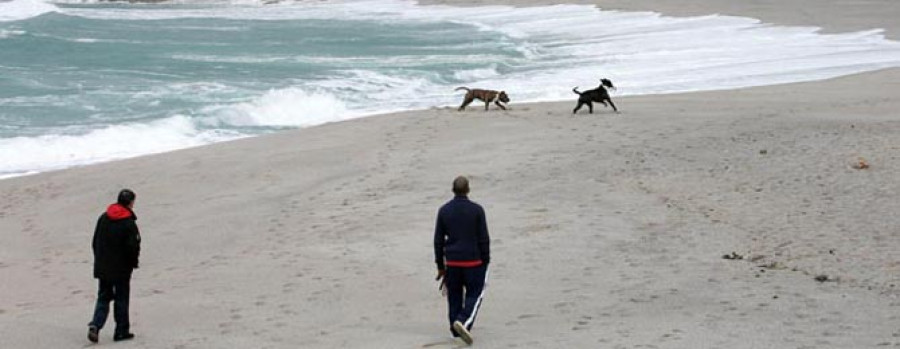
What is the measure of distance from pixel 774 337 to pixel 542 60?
29225 millimetres

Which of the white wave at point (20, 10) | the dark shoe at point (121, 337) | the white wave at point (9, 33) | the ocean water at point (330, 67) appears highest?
the dark shoe at point (121, 337)

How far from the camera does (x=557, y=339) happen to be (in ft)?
32.1

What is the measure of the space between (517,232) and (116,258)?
184 inches

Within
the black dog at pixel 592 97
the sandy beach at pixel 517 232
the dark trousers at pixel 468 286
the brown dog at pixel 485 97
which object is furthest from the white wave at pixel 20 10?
the dark trousers at pixel 468 286

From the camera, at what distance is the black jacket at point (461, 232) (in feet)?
31.3

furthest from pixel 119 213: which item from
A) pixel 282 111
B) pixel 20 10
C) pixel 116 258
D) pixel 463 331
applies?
pixel 20 10

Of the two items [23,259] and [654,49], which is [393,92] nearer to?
[654,49]

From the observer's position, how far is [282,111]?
27.6 m

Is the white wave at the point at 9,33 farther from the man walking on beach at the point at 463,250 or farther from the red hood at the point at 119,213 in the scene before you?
the man walking on beach at the point at 463,250

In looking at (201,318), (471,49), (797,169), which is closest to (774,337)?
(201,318)

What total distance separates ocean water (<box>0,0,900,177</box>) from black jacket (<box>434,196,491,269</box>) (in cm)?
1297

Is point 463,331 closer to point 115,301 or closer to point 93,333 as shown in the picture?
point 115,301

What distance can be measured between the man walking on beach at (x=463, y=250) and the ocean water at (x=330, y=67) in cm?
1292

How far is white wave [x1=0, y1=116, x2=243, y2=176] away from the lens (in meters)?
22.0
